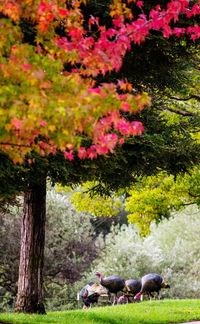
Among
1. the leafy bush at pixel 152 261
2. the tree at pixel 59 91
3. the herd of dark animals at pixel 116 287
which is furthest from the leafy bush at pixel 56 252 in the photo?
the tree at pixel 59 91

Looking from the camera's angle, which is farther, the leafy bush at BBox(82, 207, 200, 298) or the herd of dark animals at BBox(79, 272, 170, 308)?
the leafy bush at BBox(82, 207, 200, 298)

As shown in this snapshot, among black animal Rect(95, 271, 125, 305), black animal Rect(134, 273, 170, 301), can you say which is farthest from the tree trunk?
black animal Rect(134, 273, 170, 301)

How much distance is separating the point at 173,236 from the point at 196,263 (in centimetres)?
383

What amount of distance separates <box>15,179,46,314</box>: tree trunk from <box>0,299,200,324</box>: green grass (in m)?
0.55

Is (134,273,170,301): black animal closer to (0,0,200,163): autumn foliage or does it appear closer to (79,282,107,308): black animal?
(79,282,107,308): black animal

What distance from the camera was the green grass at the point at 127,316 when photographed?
1208 cm

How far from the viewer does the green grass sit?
12078mm

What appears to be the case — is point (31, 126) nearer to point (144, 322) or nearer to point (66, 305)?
point (144, 322)

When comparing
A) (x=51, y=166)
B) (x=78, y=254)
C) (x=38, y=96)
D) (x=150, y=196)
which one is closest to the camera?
(x=38, y=96)

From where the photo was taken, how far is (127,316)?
13.6 meters

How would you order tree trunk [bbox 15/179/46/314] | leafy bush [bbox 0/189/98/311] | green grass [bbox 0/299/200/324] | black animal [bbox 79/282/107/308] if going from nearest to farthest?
1. green grass [bbox 0/299/200/324]
2. tree trunk [bbox 15/179/46/314]
3. black animal [bbox 79/282/107/308]
4. leafy bush [bbox 0/189/98/311]

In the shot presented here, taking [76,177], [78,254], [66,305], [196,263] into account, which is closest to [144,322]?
[76,177]

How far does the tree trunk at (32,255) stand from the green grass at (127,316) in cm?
55

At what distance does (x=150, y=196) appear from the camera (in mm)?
17516
